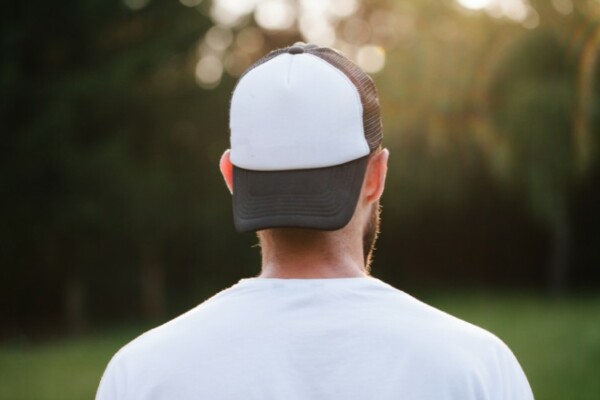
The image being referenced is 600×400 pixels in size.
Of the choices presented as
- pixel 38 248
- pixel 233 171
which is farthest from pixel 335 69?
pixel 38 248

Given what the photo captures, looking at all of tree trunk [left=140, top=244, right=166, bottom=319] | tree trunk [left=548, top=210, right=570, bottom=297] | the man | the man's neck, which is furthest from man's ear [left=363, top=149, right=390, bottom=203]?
tree trunk [left=548, top=210, right=570, bottom=297]

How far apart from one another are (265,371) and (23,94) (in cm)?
1818

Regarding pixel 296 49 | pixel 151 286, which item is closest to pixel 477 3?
pixel 151 286

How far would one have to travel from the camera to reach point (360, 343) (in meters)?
1.62

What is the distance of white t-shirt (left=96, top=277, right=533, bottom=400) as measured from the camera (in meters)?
1.61

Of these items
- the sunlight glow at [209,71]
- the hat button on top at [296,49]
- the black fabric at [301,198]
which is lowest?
the black fabric at [301,198]

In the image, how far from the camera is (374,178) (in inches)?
73.9

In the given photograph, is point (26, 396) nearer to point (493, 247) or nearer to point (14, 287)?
point (14, 287)

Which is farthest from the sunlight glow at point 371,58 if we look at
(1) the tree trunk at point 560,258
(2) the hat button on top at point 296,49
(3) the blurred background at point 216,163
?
(2) the hat button on top at point 296,49

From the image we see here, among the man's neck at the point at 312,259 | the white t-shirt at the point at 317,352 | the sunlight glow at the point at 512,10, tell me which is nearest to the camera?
the white t-shirt at the point at 317,352

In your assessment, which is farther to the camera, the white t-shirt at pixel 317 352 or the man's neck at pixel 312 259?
the man's neck at pixel 312 259

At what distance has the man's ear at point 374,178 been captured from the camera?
1.86 m

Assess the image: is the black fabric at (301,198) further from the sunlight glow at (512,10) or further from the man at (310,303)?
the sunlight glow at (512,10)

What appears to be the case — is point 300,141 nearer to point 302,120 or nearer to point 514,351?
point 302,120
